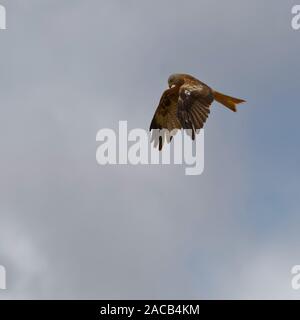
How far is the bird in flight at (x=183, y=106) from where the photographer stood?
53.5 ft

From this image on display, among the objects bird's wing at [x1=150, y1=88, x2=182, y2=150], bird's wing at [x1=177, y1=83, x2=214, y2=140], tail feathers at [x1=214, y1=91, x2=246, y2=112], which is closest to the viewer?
bird's wing at [x1=177, y1=83, x2=214, y2=140]

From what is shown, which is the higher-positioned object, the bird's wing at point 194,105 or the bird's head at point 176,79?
the bird's head at point 176,79

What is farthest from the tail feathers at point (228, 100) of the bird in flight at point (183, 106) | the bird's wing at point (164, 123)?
the bird's wing at point (164, 123)

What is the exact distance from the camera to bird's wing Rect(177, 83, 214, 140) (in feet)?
53.2

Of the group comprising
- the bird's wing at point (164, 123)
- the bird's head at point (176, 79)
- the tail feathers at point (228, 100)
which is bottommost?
the bird's wing at point (164, 123)

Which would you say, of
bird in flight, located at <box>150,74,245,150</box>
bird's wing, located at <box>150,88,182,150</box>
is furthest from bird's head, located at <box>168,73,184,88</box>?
bird's wing, located at <box>150,88,182,150</box>

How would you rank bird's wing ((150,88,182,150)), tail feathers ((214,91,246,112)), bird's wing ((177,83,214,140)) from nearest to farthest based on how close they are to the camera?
bird's wing ((177,83,214,140)), tail feathers ((214,91,246,112)), bird's wing ((150,88,182,150))

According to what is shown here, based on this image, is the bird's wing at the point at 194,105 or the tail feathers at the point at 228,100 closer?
the bird's wing at the point at 194,105

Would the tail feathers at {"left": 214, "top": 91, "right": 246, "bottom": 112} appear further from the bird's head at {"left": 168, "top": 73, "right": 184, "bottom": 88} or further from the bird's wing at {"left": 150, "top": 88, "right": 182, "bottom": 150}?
the bird's wing at {"left": 150, "top": 88, "right": 182, "bottom": 150}

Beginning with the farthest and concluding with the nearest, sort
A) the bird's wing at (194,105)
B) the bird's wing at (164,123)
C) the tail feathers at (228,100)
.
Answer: the bird's wing at (164,123)
the tail feathers at (228,100)
the bird's wing at (194,105)

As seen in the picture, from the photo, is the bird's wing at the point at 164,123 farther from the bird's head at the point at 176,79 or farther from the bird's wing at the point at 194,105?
the bird's wing at the point at 194,105
